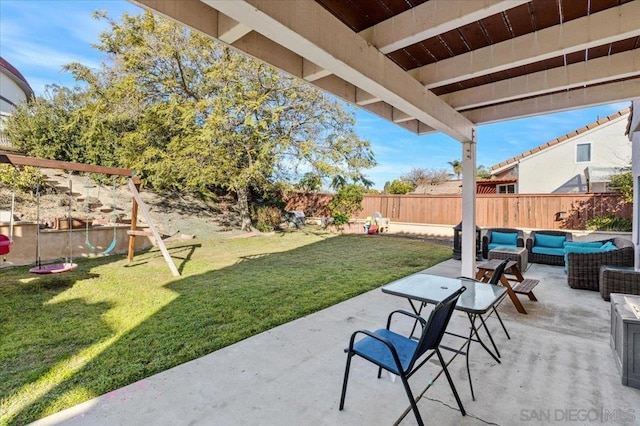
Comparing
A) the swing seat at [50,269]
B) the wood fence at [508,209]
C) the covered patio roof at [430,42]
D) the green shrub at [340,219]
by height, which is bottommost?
the swing seat at [50,269]

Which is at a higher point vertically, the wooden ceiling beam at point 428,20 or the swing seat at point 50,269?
the wooden ceiling beam at point 428,20

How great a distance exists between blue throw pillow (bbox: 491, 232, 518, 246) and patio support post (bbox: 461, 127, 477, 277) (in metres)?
4.68

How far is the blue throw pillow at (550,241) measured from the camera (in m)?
7.41

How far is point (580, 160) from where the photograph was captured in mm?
13352

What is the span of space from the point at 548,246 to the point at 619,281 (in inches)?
140

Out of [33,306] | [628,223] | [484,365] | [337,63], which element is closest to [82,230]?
[33,306]

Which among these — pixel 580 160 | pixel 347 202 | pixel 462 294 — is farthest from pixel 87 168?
pixel 580 160

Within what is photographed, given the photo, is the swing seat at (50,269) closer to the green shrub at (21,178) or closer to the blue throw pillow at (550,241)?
the green shrub at (21,178)

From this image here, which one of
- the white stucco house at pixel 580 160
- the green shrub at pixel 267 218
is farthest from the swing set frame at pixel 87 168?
the white stucco house at pixel 580 160

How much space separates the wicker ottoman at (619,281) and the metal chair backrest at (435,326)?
12.9 feet

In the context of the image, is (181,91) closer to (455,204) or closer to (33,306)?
(33,306)

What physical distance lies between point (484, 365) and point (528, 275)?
4554 millimetres

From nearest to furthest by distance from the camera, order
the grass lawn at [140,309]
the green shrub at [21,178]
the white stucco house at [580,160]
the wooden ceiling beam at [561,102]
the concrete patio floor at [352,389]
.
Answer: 1. the concrete patio floor at [352,389]
2. the grass lawn at [140,309]
3. the wooden ceiling beam at [561,102]
4. the green shrub at [21,178]
5. the white stucco house at [580,160]

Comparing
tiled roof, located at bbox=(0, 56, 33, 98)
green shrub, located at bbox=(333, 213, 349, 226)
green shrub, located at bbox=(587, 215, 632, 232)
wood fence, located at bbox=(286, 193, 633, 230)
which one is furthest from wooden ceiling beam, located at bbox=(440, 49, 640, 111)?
tiled roof, located at bbox=(0, 56, 33, 98)
